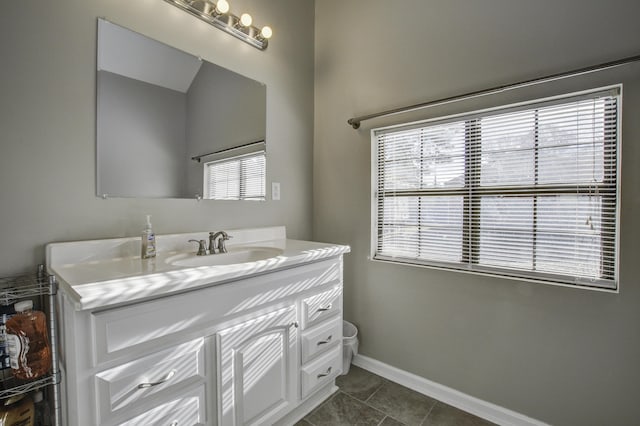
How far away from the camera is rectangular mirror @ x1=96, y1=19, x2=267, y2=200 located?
133 cm

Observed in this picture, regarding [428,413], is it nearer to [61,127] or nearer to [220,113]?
[220,113]

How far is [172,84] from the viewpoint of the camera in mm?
1536

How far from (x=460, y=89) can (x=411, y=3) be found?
0.64 m

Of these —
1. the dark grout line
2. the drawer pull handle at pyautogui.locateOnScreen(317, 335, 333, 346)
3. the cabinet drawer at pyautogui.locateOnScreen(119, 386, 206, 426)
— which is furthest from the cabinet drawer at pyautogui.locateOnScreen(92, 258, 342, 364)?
the dark grout line

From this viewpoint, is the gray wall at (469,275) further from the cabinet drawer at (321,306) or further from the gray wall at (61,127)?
the gray wall at (61,127)

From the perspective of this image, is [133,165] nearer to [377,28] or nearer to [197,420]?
[197,420]

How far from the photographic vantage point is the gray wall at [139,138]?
1316mm

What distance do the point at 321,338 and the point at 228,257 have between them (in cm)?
63

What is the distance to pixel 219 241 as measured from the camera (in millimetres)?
1573

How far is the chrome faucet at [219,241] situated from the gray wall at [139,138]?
0.91 ft

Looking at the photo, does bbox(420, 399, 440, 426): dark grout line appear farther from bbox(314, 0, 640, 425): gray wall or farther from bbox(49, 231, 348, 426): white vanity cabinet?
bbox(49, 231, 348, 426): white vanity cabinet

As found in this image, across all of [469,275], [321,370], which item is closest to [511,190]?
[469,275]

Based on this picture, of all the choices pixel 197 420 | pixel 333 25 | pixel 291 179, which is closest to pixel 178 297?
pixel 197 420

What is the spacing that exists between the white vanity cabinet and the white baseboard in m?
0.51
